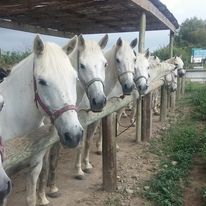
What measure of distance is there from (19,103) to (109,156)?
1.78 meters

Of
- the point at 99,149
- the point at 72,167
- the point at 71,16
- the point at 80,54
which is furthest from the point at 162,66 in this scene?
the point at 80,54

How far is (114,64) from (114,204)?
2.16 meters

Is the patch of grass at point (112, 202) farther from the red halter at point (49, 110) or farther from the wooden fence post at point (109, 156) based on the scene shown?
the red halter at point (49, 110)

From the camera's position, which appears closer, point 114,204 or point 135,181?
point 114,204

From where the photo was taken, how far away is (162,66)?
984 cm

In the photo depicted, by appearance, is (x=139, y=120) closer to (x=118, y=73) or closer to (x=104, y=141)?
(x=118, y=73)

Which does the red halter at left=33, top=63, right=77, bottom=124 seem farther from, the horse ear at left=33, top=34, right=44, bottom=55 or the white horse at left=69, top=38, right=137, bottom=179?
the white horse at left=69, top=38, right=137, bottom=179

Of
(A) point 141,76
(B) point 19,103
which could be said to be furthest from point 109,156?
(A) point 141,76

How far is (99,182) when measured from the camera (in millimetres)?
4691

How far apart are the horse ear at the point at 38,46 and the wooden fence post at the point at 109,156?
5.78 ft

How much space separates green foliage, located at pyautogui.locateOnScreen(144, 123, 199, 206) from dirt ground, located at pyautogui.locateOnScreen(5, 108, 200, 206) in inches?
6.4

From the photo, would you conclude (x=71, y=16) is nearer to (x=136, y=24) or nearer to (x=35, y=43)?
(x=136, y=24)

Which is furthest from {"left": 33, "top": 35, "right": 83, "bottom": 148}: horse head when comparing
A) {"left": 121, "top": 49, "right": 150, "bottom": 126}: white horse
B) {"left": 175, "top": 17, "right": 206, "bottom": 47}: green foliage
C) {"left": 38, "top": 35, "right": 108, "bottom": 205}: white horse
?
{"left": 175, "top": 17, "right": 206, "bottom": 47}: green foliage

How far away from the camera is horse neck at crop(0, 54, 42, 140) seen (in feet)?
9.66
